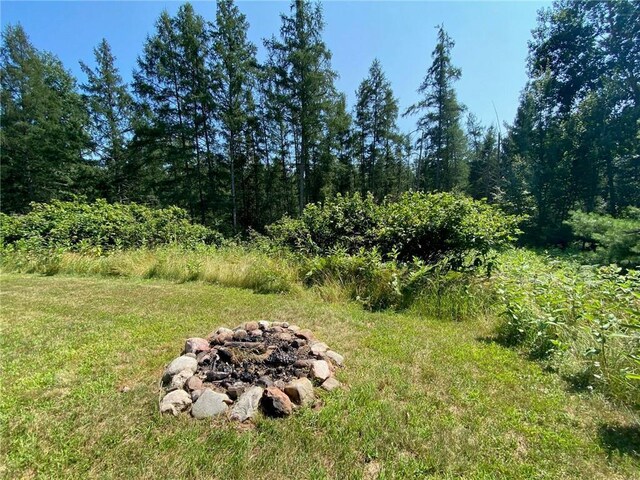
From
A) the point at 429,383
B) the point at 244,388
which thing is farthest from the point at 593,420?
the point at 244,388

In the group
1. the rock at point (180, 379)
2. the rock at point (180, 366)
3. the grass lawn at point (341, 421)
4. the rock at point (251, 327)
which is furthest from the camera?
the rock at point (251, 327)

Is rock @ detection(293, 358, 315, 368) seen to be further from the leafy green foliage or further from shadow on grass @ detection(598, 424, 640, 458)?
the leafy green foliage

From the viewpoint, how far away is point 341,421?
1.87 m

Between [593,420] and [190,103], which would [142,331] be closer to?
[593,420]

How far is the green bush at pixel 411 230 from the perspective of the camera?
4.56 meters

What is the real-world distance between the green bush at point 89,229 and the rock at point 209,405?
7.01 m

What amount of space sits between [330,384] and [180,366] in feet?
3.86

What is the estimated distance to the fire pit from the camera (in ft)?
6.35

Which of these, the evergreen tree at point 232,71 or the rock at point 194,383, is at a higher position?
the evergreen tree at point 232,71

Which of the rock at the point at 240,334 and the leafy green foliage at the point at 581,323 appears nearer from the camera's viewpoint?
the leafy green foliage at the point at 581,323

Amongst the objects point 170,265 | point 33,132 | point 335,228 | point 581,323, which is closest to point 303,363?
point 581,323

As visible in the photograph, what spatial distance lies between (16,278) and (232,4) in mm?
16440

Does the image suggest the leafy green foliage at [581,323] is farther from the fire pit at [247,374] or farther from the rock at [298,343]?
the rock at [298,343]

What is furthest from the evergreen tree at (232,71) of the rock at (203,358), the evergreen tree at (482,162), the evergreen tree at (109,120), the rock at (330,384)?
the evergreen tree at (482,162)
